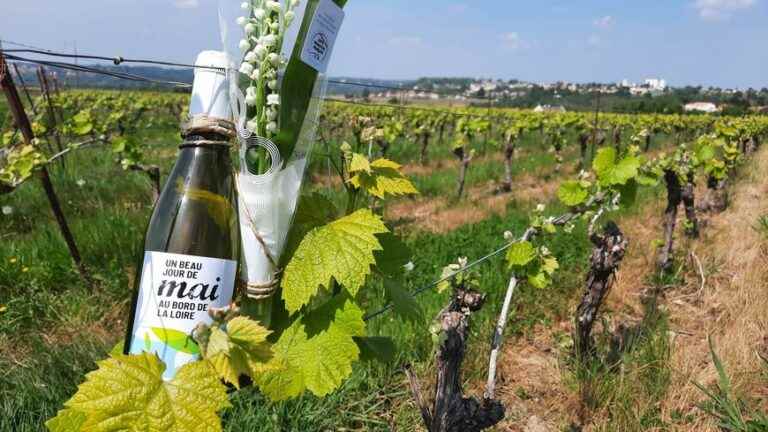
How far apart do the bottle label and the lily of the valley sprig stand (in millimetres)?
257

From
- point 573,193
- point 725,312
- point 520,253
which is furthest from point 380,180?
point 725,312

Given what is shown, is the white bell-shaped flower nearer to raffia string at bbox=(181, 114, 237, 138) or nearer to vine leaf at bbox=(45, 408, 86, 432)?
raffia string at bbox=(181, 114, 237, 138)

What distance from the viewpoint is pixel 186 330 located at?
848 millimetres

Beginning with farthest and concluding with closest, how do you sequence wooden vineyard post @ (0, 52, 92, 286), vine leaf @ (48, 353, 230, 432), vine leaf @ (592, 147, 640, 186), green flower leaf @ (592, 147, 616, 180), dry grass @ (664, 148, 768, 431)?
dry grass @ (664, 148, 768, 431) < green flower leaf @ (592, 147, 616, 180) < vine leaf @ (592, 147, 640, 186) < wooden vineyard post @ (0, 52, 92, 286) < vine leaf @ (48, 353, 230, 432)

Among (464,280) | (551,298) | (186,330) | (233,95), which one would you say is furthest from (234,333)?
(551,298)

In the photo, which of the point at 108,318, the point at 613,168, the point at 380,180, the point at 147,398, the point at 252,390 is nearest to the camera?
the point at 147,398

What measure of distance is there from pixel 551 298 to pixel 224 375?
4123mm

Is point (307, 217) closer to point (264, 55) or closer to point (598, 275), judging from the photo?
point (264, 55)

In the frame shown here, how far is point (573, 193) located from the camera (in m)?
2.93

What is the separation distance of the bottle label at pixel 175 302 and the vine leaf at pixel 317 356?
5.9 inches

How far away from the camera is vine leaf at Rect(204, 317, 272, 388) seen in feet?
2.22

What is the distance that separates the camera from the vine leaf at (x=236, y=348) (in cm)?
68

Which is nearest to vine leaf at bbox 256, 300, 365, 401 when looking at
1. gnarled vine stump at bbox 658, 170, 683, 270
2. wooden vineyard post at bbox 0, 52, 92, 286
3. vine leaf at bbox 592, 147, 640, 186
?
wooden vineyard post at bbox 0, 52, 92, 286

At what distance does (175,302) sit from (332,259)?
0.88 ft
